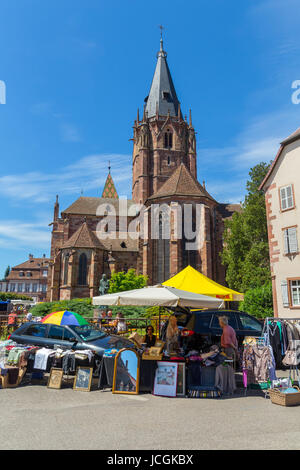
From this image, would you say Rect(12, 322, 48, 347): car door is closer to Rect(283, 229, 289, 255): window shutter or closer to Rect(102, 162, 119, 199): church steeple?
Rect(283, 229, 289, 255): window shutter

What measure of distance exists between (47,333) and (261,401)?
628cm

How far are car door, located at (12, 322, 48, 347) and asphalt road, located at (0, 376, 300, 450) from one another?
7.54ft

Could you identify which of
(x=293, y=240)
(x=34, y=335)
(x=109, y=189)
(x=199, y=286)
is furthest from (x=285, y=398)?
(x=109, y=189)

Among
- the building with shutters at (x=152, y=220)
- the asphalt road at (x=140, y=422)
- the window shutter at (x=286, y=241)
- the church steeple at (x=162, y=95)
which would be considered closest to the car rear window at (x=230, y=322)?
the asphalt road at (x=140, y=422)

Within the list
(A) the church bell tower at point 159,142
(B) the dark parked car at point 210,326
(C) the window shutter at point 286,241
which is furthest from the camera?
(A) the church bell tower at point 159,142

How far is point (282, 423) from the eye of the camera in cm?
546

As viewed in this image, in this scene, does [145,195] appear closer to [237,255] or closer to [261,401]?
[237,255]

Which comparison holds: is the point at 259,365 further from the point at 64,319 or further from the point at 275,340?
the point at 64,319

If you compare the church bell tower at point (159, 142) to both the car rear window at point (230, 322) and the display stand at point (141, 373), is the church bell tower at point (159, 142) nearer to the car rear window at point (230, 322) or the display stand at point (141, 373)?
the car rear window at point (230, 322)

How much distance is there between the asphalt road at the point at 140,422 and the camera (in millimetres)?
4480

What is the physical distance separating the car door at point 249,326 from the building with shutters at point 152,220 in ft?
72.2

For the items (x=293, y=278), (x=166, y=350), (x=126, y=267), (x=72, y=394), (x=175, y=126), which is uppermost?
(x=175, y=126)

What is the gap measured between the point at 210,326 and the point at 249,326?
58.1 inches
